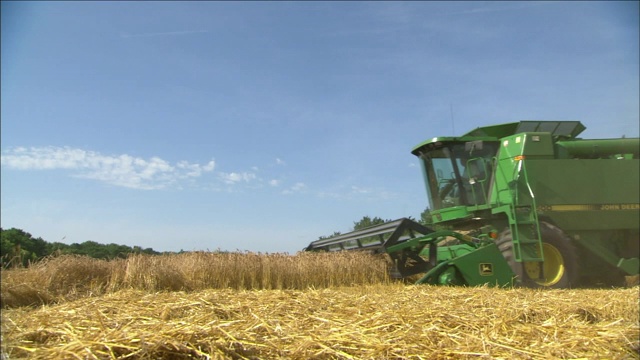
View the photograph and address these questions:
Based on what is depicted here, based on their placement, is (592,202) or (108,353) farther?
(592,202)

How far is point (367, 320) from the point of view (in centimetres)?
388

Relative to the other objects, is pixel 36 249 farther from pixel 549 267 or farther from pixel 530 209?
pixel 549 267

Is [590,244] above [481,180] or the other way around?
the other way around

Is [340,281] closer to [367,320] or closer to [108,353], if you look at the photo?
[367,320]

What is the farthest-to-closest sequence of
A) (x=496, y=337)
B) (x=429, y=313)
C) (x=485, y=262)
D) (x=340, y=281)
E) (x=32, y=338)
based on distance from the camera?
(x=340, y=281) < (x=485, y=262) < (x=429, y=313) < (x=496, y=337) < (x=32, y=338)

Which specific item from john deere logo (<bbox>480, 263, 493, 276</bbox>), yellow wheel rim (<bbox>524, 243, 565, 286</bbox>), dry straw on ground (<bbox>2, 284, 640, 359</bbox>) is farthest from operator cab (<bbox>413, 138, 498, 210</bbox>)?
dry straw on ground (<bbox>2, 284, 640, 359</bbox>)

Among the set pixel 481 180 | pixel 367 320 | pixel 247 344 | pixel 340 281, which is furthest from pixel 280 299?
pixel 481 180

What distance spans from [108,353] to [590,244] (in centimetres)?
908

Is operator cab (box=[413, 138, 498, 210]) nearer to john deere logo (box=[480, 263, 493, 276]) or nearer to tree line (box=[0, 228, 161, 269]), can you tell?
john deere logo (box=[480, 263, 493, 276])

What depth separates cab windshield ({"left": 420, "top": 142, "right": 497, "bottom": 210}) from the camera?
9.27m

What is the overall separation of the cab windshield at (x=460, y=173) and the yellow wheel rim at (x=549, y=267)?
1.38 m

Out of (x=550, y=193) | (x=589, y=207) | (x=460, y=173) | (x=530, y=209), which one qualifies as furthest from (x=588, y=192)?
(x=460, y=173)

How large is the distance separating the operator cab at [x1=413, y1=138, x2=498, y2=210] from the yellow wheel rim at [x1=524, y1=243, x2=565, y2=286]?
136cm

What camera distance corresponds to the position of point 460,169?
9508mm
